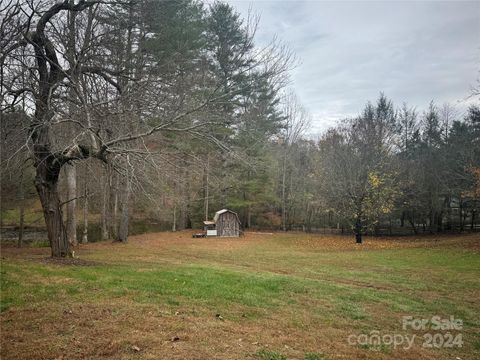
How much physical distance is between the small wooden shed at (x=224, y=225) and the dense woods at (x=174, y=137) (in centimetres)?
275

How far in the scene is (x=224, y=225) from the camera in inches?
1165

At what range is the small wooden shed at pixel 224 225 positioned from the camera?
1146 inches

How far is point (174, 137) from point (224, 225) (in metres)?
13.1

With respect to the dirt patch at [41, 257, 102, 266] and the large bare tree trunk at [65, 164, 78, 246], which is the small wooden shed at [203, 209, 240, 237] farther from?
the dirt patch at [41, 257, 102, 266]

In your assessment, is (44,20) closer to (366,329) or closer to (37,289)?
(37,289)

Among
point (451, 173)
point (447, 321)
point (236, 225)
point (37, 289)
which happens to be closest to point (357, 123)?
point (451, 173)

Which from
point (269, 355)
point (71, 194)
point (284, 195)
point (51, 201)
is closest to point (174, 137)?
point (71, 194)

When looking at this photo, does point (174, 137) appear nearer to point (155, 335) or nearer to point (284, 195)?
point (155, 335)

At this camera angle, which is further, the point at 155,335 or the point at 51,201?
the point at 51,201

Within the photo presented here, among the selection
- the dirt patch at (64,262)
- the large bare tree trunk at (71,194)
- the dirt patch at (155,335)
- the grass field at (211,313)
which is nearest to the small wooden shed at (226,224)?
the large bare tree trunk at (71,194)

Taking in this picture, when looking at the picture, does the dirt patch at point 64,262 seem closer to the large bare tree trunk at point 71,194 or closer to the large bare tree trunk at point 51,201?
the large bare tree trunk at point 51,201

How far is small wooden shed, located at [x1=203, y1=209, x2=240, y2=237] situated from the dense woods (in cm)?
275

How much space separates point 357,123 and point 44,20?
25266 mm

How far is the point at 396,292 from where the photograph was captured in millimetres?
9391
